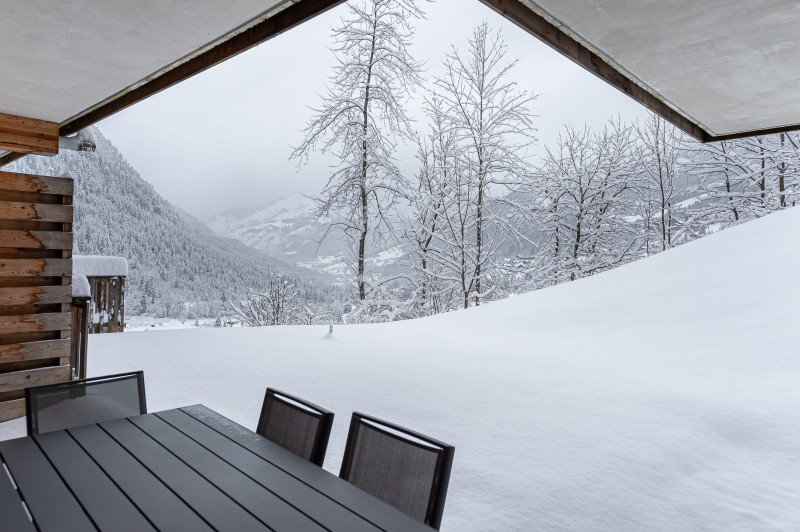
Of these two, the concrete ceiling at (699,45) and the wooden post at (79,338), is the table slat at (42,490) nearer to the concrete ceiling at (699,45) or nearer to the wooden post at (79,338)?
the concrete ceiling at (699,45)

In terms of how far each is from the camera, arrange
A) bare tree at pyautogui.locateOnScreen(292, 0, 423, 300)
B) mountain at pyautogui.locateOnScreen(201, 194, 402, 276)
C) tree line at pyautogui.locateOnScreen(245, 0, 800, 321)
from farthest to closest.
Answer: mountain at pyautogui.locateOnScreen(201, 194, 402, 276) → tree line at pyautogui.locateOnScreen(245, 0, 800, 321) → bare tree at pyautogui.locateOnScreen(292, 0, 423, 300)

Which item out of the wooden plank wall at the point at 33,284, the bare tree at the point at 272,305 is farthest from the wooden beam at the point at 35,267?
the bare tree at the point at 272,305

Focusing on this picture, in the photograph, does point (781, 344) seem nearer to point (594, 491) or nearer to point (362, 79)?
point (594, 491)

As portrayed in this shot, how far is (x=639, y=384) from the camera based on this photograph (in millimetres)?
3992

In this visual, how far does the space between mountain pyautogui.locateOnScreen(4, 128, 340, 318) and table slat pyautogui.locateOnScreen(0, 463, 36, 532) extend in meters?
15.5

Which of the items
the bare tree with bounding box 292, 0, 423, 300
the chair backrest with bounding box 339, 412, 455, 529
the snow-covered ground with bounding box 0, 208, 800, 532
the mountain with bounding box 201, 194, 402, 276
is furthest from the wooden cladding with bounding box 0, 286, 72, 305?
the mountain with bounding box 201, 194, 402, 276

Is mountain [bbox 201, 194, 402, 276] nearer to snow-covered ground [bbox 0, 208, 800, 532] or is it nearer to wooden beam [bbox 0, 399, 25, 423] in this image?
snow-covered ground [bbox 0, 208, 800, 532]

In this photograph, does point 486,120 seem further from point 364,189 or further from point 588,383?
point 588,383

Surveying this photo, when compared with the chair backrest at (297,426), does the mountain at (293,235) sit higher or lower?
higher

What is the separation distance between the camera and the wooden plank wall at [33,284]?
10.3ft

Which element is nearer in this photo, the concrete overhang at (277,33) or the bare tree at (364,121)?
the concrete overhang at (277,33)

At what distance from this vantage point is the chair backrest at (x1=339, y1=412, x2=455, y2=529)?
123cm

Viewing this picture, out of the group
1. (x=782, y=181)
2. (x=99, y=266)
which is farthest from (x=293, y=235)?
(x=782, y=181)

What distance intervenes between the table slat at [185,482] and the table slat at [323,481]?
0.21m
